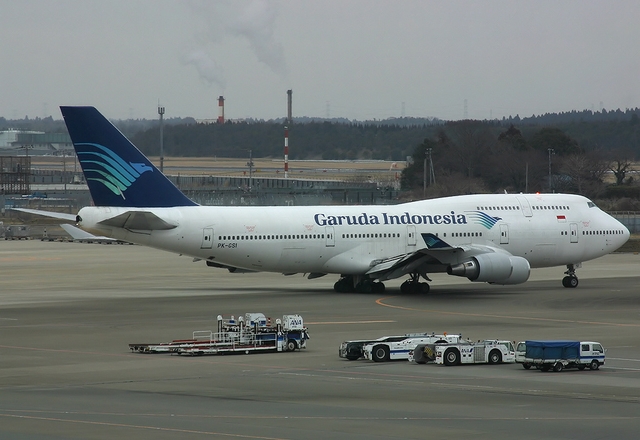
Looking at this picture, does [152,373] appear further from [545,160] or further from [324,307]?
[545,160]

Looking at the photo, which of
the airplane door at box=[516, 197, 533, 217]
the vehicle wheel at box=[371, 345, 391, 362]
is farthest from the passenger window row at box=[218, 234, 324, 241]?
the vehicle wheel at box=[371, 345, 391, 362]

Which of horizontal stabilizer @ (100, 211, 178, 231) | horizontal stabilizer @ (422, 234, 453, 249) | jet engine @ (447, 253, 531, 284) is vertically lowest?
jet engine @ (447, 253, 531, 284)

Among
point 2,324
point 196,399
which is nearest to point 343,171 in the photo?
point 2,324

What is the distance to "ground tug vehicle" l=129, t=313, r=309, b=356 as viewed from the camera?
30.4 meters

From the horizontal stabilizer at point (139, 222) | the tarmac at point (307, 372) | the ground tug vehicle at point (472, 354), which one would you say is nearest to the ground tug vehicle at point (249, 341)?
the tarmac at point (307, 372)

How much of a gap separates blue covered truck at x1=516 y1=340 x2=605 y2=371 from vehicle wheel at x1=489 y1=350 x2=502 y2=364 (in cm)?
108

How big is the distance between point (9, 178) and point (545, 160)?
→ 6617cm

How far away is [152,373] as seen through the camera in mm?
26375

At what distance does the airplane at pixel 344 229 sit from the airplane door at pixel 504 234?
1.8 inches

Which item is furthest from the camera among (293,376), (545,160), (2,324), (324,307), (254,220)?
(545,160)

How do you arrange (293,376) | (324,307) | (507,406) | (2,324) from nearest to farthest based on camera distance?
1. (507,406)
2. (293,376)
3. (2,324)
4. (324,307)

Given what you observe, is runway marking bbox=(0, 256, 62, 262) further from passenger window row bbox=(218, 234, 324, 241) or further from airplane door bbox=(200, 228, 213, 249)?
passenger window row bbox=(218, 234, 324, 241)

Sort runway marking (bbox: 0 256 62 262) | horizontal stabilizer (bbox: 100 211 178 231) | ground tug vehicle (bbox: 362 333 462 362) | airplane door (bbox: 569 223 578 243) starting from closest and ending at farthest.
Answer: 1. ground tug vehicle (bbox: 362 333 462 362)
2. horizontal stabilizer (bbox: 100 211 178 231)
3. airplane door (bbox: 569 223 578 243)
4. runway marking (bbox: 0 256 62 262)

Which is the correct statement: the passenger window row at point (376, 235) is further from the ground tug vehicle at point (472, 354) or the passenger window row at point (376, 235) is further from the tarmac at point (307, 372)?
the ground tug vehicle at point (472, 354)
